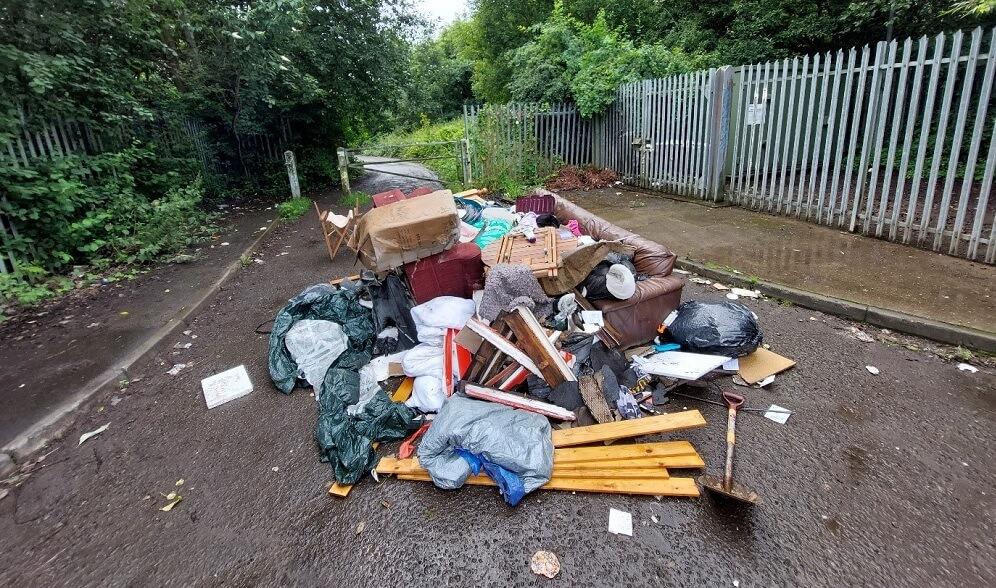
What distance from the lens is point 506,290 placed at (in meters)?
3.47

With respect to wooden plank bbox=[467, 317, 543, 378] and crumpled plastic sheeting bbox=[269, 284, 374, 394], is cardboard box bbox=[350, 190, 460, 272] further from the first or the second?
wooden plank bbox=[467, 317, 543, 378]

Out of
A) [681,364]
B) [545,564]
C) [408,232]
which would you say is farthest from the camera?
[408,232]

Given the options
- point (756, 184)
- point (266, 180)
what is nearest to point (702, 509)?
point (756, 184)

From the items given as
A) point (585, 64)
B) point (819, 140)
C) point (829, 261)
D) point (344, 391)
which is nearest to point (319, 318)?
point (344, 391)

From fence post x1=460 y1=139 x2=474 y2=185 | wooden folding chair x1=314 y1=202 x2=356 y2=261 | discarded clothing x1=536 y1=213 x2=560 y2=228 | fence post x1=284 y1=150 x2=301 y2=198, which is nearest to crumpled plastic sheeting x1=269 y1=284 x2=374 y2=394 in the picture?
discarded clothing x1=536 y1=213 x2=560 y2=228

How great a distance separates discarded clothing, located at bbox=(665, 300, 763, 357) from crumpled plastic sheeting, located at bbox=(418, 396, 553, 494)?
56.1 inches

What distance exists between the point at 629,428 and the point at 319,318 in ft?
8.78

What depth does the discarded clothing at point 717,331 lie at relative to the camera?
3438 millimetres

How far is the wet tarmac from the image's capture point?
160 inches

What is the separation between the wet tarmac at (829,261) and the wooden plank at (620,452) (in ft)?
→ 8.87

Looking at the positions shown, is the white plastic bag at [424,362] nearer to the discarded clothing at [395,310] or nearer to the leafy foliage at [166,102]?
the discarded clothing at [395,310]

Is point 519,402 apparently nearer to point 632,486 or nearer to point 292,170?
point 632,486

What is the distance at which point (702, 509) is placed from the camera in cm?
236

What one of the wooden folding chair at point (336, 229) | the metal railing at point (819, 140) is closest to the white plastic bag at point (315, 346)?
the wooden folding chair at point (336, 229)
